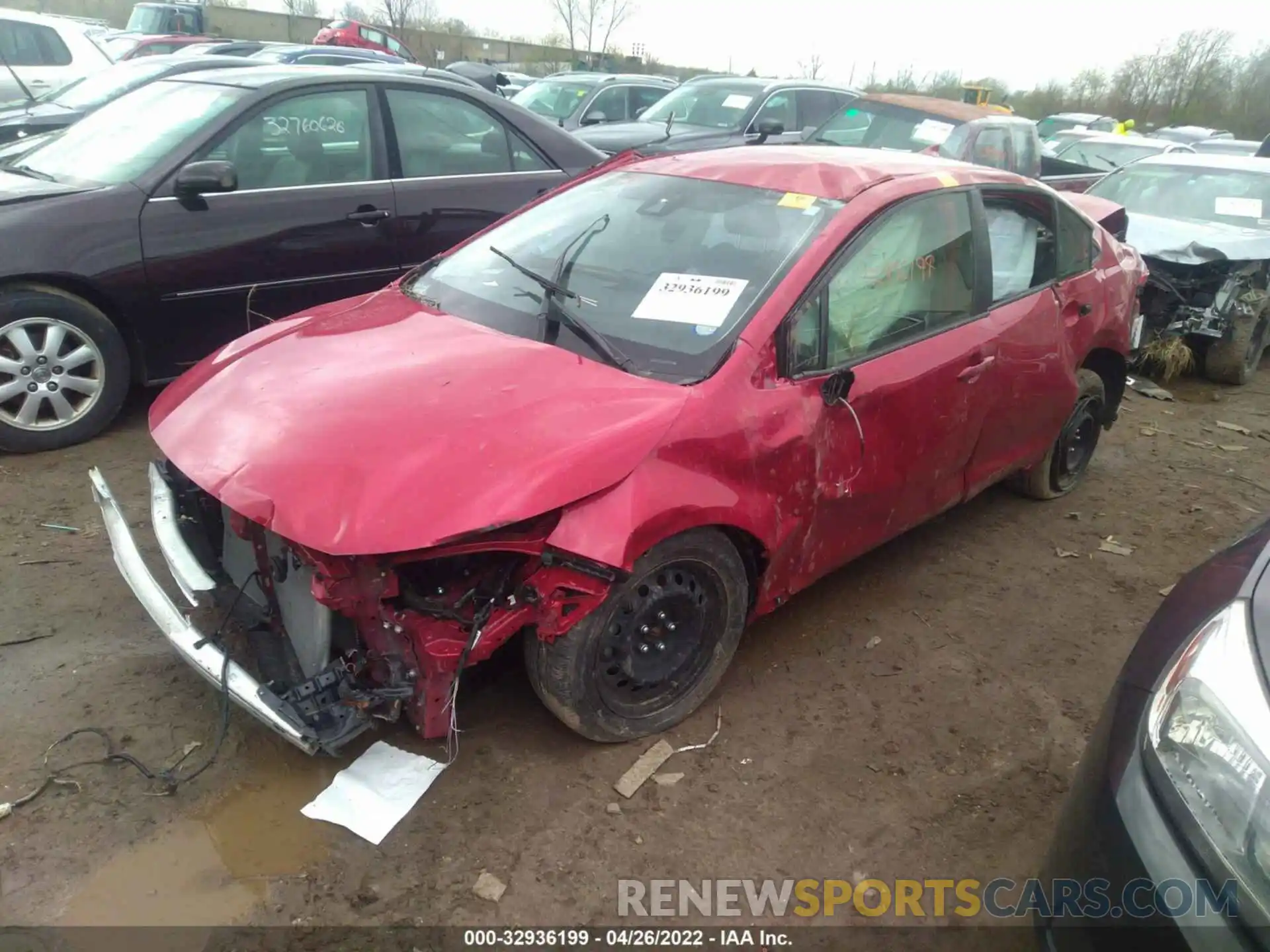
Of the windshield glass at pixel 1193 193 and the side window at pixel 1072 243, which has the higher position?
the side window at pixel 1072 243

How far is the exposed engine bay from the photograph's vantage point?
2.33 metres

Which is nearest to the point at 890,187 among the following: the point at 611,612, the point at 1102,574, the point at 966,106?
the point at 611,612

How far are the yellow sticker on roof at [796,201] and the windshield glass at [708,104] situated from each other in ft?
23.3

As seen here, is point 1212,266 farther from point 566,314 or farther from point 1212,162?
point 566,314

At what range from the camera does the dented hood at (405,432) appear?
223 cm

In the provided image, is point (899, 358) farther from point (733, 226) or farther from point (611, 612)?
point (611, 612)

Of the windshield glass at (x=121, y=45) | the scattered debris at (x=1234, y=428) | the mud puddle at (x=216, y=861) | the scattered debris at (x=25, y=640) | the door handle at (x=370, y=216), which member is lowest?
the scattered debris at (x=1234, y=428)

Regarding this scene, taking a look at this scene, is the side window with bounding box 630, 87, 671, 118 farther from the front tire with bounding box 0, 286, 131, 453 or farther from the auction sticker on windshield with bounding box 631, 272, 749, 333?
the auction sticker on windshield with bounding box 631, 272, 749, 333

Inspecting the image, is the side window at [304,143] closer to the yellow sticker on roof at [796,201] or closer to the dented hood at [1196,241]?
the yellow sticker on roof at [796,201]

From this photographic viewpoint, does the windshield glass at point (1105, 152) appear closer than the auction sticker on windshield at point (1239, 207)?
No

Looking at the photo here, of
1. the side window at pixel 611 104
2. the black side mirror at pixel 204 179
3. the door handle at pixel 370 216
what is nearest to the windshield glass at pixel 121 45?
the side window at pixel 611 104

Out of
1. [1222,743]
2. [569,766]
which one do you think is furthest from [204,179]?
[1222,743]

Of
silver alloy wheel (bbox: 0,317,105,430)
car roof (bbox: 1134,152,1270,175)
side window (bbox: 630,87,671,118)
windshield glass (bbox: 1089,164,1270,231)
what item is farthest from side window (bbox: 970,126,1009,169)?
silver alloy wheel (bbox: 0,317,105,430)

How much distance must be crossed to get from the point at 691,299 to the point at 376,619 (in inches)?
53.0
